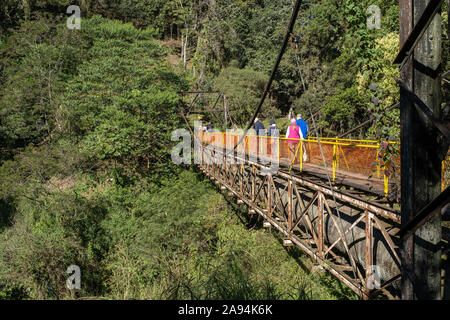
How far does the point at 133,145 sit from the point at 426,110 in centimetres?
1507

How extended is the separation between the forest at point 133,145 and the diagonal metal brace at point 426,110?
1.41m

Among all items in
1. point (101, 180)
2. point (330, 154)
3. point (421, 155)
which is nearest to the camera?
point (421, 155)

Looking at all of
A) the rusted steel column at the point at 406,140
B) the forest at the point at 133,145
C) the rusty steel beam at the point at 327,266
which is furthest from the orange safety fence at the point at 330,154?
the rusty steel beam at the point at 327,266

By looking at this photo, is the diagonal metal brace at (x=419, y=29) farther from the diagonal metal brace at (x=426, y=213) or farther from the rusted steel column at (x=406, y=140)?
the diagonal metal brace at (x=426, y=213)

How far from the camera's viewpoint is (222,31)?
28.7m

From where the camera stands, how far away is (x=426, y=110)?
5.61 feet

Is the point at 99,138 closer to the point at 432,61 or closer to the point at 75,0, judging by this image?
the point at 432,61

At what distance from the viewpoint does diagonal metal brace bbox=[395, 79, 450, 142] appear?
1.54m

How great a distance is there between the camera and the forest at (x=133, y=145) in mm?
8016

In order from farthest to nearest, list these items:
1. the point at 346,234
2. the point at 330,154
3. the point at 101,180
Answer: the point at 101,180 → the point at 330,154 → the point at 346,234

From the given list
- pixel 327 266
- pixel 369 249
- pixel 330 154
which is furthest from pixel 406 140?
pixel 330 154

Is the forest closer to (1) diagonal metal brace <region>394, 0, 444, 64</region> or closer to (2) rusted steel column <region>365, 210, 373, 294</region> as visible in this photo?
(2) rusted steel column <region>365, 210, 373, 294</region>

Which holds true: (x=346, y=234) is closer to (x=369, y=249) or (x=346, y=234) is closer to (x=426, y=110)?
(x=369, y=249)

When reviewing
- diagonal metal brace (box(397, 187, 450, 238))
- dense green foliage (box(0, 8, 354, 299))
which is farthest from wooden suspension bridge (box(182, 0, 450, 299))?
dense green foliage (box(0, 8, 354, 299))
